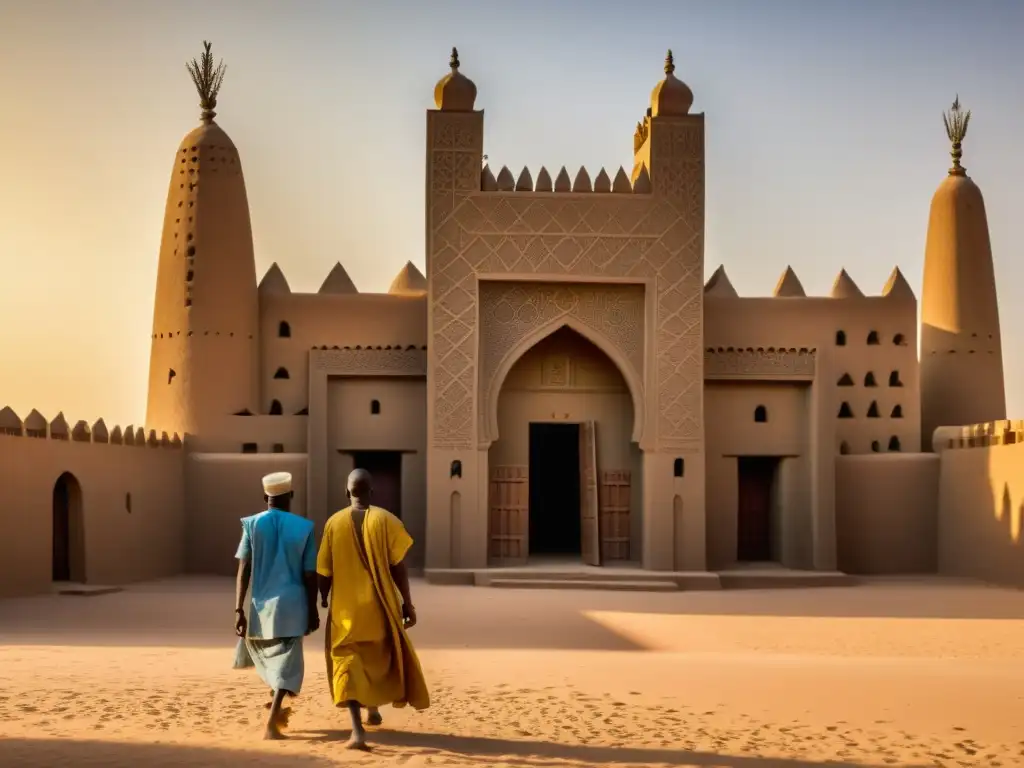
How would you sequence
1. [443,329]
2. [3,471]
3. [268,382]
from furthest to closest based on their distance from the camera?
[268,382] < [443,329] < [3,471]

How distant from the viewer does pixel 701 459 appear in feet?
Result: 65.1

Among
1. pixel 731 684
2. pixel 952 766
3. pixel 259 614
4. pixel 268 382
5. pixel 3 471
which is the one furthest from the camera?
pixel 268 382

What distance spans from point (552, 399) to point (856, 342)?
6.01 m

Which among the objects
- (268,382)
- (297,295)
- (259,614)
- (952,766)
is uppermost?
(297,295)

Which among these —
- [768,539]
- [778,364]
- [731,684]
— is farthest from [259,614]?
[768,539]

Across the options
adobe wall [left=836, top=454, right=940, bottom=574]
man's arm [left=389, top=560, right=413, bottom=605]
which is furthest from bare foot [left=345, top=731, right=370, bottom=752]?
adobe wall [left=836, top=454, right=940, bottom=574]

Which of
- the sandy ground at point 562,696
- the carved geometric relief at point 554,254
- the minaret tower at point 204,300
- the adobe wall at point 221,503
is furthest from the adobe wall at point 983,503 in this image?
the minaret tower at point 204,300

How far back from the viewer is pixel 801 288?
24.5 metres

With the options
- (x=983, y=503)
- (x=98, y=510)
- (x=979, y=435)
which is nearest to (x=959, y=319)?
(x=979, y=435)

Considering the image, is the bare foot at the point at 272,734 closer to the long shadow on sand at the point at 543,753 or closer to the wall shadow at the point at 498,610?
the long shadow on sand at the point at 543,753

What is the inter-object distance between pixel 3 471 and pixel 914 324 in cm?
1578

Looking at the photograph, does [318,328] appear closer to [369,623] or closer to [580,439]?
[580,439]

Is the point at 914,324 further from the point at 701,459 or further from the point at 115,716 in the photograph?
the point at 115,716

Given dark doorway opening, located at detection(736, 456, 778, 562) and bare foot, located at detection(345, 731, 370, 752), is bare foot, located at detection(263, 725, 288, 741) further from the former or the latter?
dark doorway opening, located at detection(736, 456, 778, 562)
